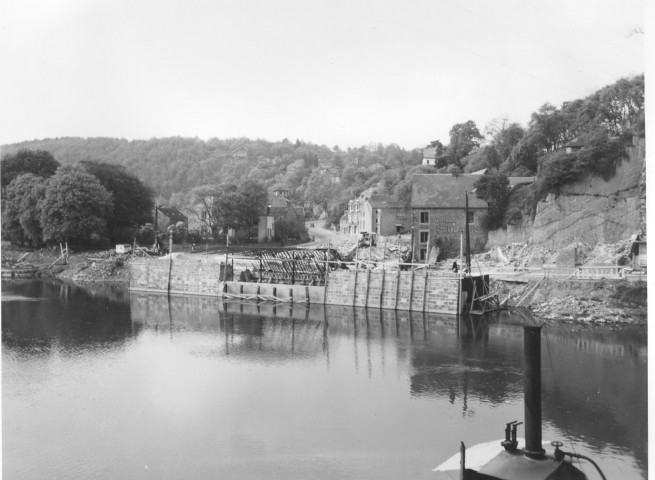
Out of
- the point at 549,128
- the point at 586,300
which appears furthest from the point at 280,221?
the point at 586,300

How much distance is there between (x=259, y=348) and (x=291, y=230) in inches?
836

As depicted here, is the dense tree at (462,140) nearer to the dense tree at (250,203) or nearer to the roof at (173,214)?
the dense tree at (250,203)

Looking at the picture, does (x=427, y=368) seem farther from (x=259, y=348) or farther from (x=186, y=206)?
(x=186, y=206)

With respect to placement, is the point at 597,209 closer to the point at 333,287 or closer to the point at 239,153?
the point at 333,287

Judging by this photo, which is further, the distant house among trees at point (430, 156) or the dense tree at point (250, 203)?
the distant house among trees at point (430, 156)

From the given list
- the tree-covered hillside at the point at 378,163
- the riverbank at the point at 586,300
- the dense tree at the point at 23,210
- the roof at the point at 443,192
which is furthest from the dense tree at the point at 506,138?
the dense tree at the point at 23,210

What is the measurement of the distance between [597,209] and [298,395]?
16.2m

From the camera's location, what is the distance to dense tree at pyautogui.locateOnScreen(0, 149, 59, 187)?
3294cm

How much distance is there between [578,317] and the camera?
717 inches

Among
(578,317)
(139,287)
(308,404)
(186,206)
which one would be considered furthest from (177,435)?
(186,206)

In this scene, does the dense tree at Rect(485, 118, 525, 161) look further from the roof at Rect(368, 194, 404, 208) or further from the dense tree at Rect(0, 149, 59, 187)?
the dense tree at Rect(0, 149, 59, 187)

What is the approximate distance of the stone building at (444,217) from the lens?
28.1 metres

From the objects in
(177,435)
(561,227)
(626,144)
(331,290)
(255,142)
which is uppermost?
(255,142)

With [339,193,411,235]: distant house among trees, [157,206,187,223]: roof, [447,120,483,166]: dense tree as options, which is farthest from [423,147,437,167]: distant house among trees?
[157,206,187,223]: roof
